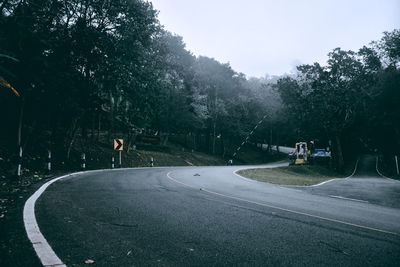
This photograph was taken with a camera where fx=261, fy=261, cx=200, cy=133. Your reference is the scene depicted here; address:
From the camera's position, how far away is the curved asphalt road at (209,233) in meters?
3.10

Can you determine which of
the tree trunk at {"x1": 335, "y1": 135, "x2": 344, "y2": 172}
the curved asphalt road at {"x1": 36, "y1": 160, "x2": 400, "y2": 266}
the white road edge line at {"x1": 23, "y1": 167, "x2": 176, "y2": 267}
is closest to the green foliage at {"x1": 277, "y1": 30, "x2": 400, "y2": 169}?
the tree trunk at {"x1": 335, "y1": 135, "x2": 344, "y2": 172}

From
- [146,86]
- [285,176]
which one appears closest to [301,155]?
[285,176]

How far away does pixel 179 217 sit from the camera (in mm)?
4957

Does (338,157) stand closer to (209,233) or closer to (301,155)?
(301,155)

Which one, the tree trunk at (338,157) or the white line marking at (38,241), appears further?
the tree trunk at (338,157)

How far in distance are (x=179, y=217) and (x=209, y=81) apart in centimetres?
3971

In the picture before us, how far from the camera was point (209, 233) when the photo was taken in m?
4.06

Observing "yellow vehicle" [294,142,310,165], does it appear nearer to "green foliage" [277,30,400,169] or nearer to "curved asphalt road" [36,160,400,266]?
"green foliage" [277,30,400,169]

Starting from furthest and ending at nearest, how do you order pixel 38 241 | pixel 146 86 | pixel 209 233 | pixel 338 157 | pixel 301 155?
1. pixel 301 155
2. pixel 338 157
3. pixel 146 86
4. pixel 209 233
5. pixel 38 241

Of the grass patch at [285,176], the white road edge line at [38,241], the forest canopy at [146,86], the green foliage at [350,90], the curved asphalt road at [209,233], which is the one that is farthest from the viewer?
the green foliage at [350,90]

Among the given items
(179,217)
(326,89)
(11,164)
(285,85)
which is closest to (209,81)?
(285,85)

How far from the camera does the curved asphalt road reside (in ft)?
10.2

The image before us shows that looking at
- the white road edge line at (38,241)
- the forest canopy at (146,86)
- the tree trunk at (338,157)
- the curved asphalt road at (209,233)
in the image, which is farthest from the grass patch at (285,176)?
the white road edge line at (38,241)

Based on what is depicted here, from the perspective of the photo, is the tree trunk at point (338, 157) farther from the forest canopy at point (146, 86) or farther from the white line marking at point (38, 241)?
the white line marking at point (38, 241)
